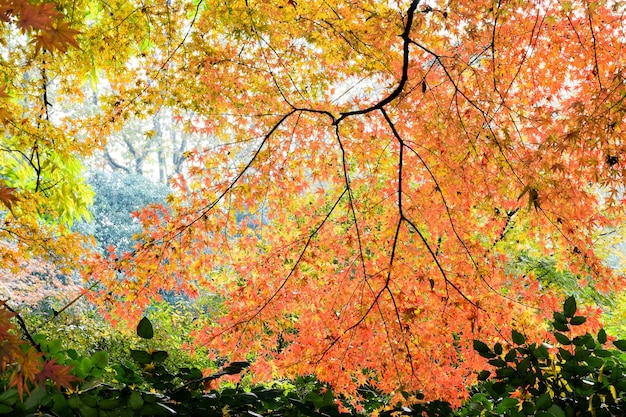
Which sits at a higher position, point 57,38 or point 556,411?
point 57,38

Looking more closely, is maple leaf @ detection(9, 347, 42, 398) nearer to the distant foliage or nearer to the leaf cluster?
the leaf cluster

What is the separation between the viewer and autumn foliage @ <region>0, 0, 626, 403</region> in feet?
9.61

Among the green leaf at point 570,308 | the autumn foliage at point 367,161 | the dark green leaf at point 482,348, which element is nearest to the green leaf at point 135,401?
the dark green leaf at point 482,348

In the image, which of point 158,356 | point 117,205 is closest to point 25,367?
point 158,356

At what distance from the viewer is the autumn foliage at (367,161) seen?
9.61 ft

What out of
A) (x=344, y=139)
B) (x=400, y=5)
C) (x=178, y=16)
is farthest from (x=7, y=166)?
(x=400, y=5)

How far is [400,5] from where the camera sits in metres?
3.15

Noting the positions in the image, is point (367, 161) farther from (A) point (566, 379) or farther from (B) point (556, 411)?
(B) point (556, 411)

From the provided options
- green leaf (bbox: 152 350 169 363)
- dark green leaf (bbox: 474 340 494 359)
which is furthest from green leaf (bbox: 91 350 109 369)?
dark green leaf (bbox: 474 340 494 359)

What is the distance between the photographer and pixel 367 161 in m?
3.94

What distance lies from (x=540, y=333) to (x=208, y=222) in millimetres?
2225

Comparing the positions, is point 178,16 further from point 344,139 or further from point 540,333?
point 540,333

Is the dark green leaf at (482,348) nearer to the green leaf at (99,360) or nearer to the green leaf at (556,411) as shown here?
the green leaf at (556,411)

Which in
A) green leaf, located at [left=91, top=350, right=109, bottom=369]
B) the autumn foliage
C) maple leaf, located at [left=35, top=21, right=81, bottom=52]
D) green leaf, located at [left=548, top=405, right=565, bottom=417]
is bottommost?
green leaf, located at [left=91, top=350, right=109, bottom=369]
